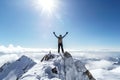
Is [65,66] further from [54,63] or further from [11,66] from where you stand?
[11,66]

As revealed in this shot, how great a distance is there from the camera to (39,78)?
25203 mm

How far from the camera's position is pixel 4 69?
428ft

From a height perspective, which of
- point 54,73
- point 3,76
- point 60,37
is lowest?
point 3,76

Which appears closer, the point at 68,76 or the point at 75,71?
the point at 68,76

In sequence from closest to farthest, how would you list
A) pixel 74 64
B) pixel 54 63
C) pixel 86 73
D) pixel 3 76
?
pixel 54 63, pixel 74 64, pixel 86 73, pixel 3 76

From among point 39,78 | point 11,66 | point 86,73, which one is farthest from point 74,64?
point 11,66

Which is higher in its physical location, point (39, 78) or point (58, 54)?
point (58, 54)

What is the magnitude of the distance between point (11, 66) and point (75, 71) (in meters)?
96.9

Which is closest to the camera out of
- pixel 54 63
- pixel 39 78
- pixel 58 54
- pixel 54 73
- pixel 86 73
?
pixel 39 78

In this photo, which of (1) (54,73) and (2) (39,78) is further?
(1) (54,73)

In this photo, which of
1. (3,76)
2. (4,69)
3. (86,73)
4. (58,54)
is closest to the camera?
(58,54)

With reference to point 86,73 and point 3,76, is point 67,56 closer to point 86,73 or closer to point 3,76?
point 86,73

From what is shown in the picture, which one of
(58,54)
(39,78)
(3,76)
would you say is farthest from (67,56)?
(3,76)

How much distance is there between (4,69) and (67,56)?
9940 centimetres
